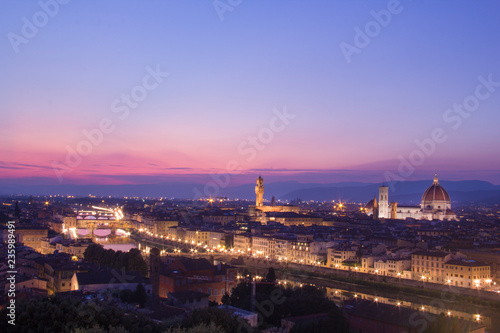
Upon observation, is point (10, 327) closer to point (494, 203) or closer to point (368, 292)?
point (368, 292)

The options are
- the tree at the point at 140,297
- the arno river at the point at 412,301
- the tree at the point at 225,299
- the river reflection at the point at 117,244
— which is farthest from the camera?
the river reflection at the point at 117,244

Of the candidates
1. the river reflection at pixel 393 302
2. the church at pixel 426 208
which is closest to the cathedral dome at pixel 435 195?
the church at pixel 426 208

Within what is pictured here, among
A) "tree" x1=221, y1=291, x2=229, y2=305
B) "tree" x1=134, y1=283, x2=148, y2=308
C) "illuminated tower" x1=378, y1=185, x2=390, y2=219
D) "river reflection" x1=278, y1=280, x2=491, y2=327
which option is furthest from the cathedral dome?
"tree" x1=134, y1=283, x2=148, y2=308

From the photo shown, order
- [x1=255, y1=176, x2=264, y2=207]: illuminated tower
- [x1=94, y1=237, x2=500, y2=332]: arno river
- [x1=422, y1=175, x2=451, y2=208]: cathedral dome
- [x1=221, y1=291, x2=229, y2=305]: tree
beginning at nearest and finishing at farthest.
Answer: [x1=221, y1=291, x2=229, y2=305]: tree
[x1=94, y1=237, x2=500, y2=332]: arno river
[x1=422, y1=175, x2=451, y2=208]: cathedral dome
[x1=255, y1=176, x2=264, y2=207]: illuminated tower

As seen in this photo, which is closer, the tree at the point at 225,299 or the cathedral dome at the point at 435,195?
the tree at the point at 225,299

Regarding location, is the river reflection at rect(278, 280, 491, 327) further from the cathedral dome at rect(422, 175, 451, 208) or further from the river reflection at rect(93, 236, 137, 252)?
the cathedral dome at rect(422, 175, 451, 208)

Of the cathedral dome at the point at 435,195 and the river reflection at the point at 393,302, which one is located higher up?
the cathedral dome at the point at 435,195

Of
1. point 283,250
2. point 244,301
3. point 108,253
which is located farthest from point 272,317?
point 283,250

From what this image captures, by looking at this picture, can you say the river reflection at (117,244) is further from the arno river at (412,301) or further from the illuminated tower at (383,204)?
the illuminated tower at (383,204)
